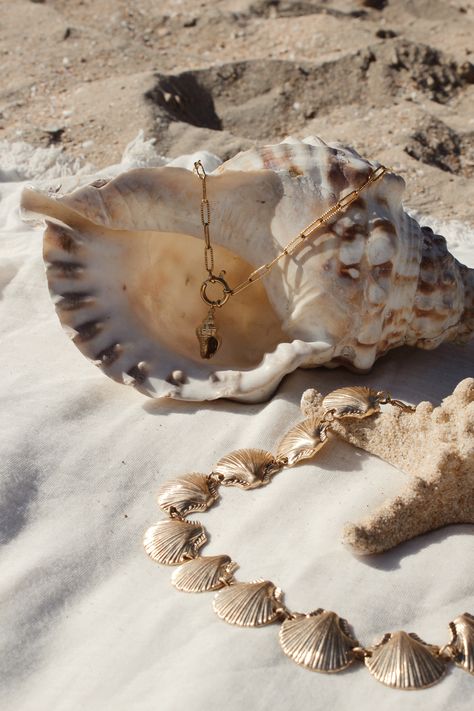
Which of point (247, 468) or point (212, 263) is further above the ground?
point (212, 263)

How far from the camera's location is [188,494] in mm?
1898

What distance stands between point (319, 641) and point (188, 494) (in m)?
0.49

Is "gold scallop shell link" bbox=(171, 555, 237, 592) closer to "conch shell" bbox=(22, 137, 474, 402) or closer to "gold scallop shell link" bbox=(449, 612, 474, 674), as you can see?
"gold scallop shell link" bbox=(449, 612, 474, 674)

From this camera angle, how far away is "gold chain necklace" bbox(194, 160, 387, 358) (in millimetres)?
2135

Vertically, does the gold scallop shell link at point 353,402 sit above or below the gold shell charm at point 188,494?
above

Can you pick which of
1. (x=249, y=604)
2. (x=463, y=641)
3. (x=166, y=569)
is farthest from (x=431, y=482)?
(x=166, y=569)

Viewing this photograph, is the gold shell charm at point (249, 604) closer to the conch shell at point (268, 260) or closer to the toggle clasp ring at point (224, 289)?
the conch shell at point (268, 260)

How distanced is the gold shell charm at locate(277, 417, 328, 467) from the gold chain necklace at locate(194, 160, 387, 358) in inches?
14.8

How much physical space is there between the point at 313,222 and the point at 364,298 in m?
0.22

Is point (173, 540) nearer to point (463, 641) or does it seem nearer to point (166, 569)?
point (166, 569)

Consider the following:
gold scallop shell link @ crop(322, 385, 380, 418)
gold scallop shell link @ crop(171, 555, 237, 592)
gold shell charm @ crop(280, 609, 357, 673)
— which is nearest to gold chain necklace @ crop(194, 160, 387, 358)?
gold scallop shell link @ crop(322, 385, 380, 418)

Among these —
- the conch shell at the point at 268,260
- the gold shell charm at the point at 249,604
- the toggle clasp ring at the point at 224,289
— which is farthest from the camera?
the toggle clasp ring at the point at 224,289

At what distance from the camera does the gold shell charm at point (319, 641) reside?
149 cm

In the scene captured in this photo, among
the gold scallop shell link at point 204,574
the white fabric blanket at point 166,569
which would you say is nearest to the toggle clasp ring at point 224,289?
the white fabric blanket at point 166,569
